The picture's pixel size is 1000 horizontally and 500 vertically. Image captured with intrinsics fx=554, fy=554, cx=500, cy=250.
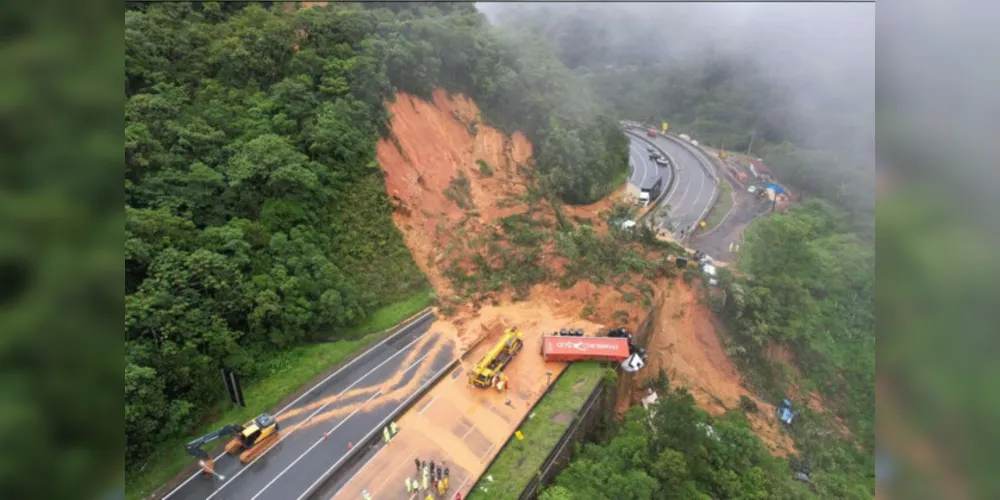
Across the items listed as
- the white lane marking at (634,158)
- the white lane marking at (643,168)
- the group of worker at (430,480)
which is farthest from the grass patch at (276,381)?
the white lane marking at (634,158)

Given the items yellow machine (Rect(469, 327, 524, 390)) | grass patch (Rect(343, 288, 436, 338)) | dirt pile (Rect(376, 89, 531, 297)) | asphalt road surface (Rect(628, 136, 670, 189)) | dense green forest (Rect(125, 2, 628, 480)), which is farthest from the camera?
asphalt road surface (Rect(628, 136, 670, 189))

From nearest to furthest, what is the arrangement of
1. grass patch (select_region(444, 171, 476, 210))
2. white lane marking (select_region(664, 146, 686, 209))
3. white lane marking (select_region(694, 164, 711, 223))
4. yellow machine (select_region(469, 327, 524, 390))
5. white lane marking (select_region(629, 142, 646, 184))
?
1. yellow machine (select_region(469, 327, 524, 390))
2. grass patch (select_region(444, 171, 476, 210))
3. white lane marking (select_region(664, 146, 686, 209))
4. white lane marking (select_region(694, 164, 711, 223))
5. white lane marking (select_region(629, 142, 646, 184))

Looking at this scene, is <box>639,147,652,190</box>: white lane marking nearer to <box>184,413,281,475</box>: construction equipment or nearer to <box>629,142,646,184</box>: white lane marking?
<box>629,142,646,184</box>: white lane marking

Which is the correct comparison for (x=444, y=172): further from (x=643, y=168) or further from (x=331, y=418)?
(x=643, y=168)

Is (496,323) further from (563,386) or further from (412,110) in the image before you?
(412,110)

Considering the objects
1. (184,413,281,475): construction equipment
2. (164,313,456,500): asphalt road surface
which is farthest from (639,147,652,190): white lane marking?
(184,413,281,475): construction equipment
